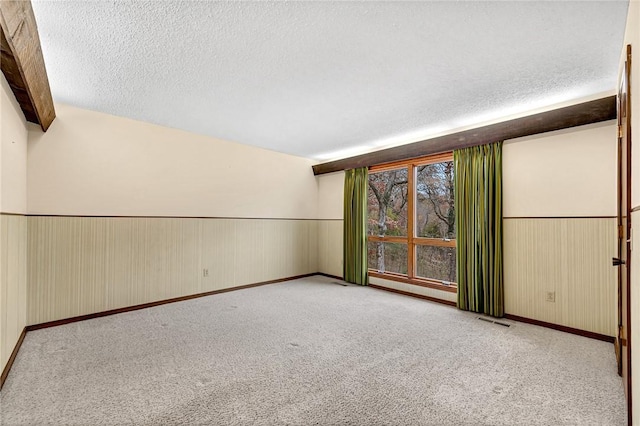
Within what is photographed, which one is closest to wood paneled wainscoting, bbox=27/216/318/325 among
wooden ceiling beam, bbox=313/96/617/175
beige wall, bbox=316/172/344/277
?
beige wall, bbox=316/172/344/277

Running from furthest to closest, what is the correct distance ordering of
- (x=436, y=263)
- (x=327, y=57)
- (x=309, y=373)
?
1. (x=436, y=263)
2. (x=327, y=57)
3. (x=309, y=373)

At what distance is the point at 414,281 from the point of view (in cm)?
439

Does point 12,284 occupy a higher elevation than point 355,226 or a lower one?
lower

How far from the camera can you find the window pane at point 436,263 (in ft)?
13.3

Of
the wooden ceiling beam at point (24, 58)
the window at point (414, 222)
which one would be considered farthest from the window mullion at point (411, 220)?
the wooden ceiling beam at point (24, 58)

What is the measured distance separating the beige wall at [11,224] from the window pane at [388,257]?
14.4 ft

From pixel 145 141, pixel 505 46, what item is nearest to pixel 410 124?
pixel 505 46

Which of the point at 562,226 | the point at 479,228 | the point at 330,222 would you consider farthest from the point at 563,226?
the point at 330,222

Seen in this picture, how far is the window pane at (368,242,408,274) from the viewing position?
4.68 meters

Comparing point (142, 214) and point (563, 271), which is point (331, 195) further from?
point (563, 271)

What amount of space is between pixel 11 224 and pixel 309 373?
8.59ft

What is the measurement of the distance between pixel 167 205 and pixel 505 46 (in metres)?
4.11

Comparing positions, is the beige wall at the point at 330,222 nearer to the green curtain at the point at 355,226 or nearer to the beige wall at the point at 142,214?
the green curtain at the point at 355,226

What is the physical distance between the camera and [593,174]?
2.88m
